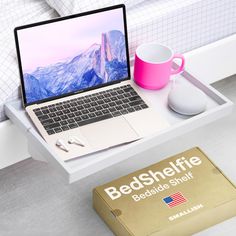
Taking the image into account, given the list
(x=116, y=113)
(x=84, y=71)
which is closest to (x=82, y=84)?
(x=84, y=71)

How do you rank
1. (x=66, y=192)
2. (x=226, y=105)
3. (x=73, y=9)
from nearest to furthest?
(x=226, y=105) → (x=73, y=9) → (x=66, y=192)

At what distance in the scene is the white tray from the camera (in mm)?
1463

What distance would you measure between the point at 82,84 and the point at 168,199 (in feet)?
1.38

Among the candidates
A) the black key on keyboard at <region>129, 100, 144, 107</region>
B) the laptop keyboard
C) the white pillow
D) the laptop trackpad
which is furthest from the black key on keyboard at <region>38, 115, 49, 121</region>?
the white pillow

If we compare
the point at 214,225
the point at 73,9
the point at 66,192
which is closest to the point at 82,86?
the point at 73,9

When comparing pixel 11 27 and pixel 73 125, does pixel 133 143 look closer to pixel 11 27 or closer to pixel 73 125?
pixel 73 125

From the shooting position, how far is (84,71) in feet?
5.54

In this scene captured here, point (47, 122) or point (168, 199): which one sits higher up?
point (47, 122)

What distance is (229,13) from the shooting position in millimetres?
1996

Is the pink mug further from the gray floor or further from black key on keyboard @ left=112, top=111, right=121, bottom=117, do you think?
the gray floor

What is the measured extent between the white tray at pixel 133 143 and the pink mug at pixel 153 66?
3 centimetres

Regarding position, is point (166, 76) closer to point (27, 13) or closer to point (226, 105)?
point (226, 105)

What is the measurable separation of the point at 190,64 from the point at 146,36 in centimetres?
20

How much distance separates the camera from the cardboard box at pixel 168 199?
5.51ft
